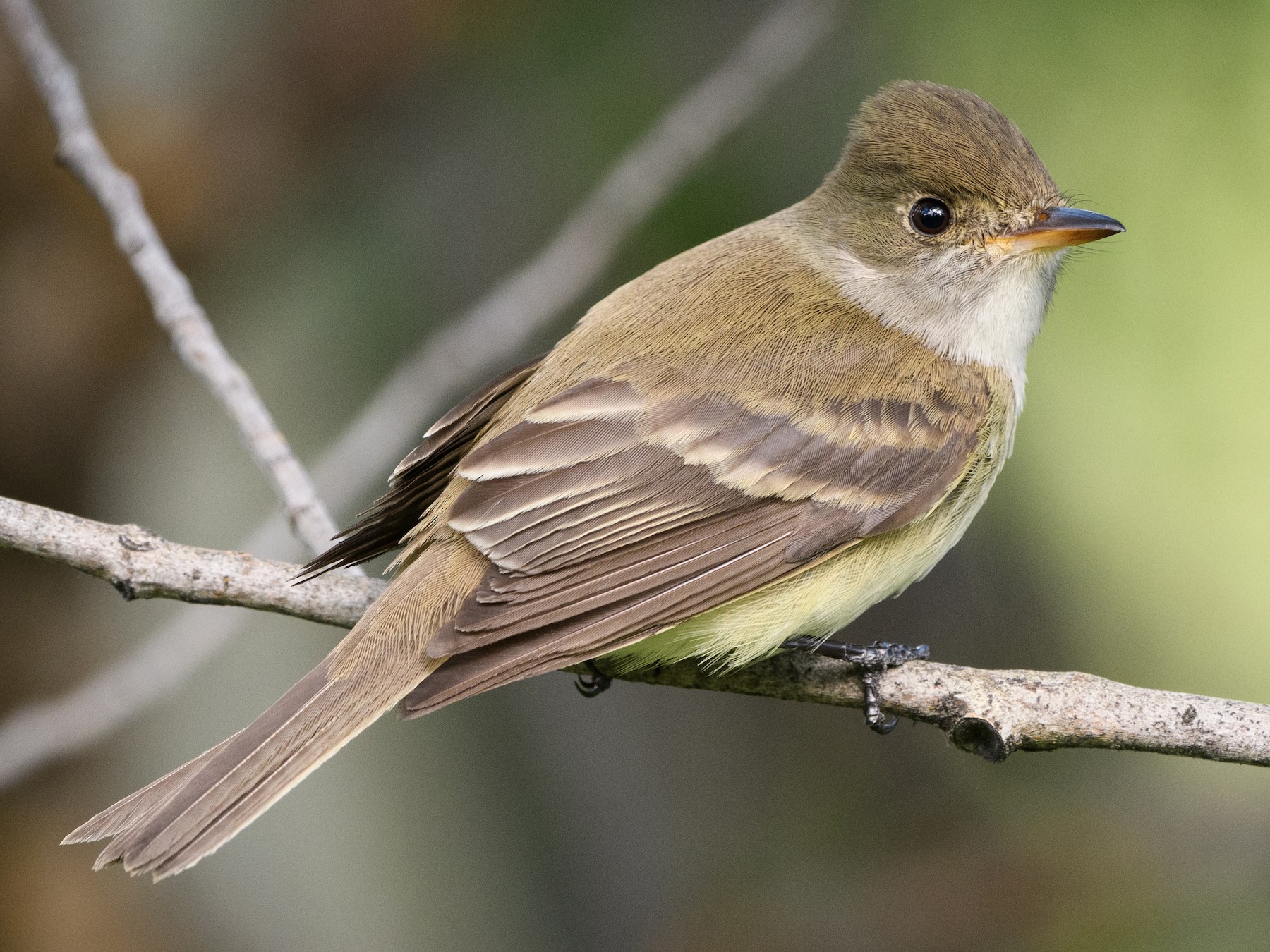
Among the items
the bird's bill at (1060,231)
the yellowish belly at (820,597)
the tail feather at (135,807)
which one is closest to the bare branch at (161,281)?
the tail feather at (135,807)

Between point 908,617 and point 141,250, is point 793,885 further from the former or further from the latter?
point 141,250

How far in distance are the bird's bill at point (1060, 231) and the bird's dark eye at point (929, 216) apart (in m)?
0.16

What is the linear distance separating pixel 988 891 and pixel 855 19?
11.2ft

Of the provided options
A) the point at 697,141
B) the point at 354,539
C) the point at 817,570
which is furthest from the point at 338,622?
the point at 697,141

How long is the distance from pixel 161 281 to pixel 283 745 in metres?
1.49

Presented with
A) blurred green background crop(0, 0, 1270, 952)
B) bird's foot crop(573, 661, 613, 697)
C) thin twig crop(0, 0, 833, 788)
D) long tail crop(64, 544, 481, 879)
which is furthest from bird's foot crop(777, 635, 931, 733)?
thin twig crop(0, 0, 833, 788)

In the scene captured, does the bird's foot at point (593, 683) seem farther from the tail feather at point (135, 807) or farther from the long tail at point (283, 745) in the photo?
the tail feather at point (135, 807)

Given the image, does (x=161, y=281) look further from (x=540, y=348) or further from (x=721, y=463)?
(x=540, y=348)

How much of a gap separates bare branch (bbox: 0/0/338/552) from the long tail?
0.43 metres

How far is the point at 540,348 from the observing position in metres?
6.69

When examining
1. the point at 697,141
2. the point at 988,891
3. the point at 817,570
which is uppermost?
the point at 697,141

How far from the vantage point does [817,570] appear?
362cm

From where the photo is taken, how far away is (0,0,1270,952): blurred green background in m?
4.41

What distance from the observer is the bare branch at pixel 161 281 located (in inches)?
143
